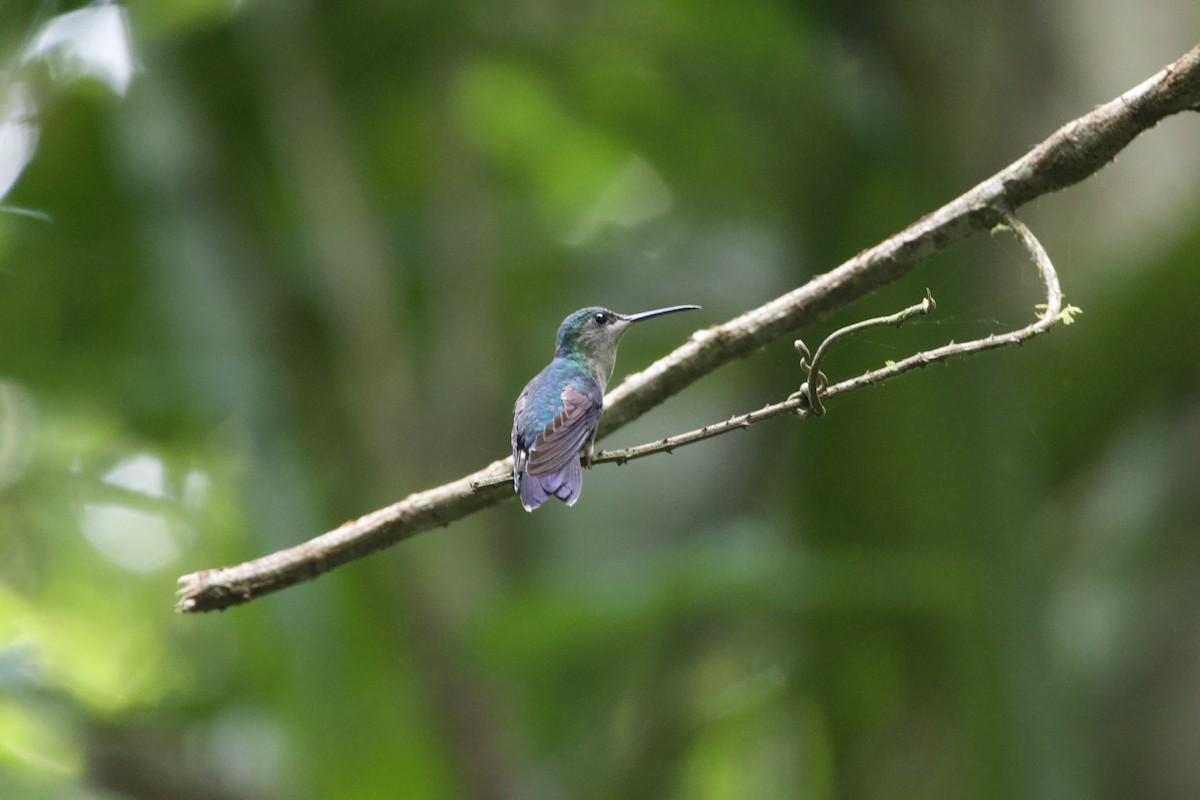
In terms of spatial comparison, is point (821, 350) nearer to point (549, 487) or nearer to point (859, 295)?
point (859, 295)

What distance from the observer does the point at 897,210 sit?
109 inches

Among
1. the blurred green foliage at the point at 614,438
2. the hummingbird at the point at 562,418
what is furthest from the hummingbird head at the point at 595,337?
the blurred green foliage at the point at 614,438

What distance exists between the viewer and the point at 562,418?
5.44ft

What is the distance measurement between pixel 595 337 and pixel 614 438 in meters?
1.42

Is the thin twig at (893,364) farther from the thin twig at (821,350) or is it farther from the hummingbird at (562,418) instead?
the hummingbird at (562,418)

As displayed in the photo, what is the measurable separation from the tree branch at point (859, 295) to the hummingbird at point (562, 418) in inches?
6.1

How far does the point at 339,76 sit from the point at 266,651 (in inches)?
83.8

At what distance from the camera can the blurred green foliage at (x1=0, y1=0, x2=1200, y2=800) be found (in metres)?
2.95

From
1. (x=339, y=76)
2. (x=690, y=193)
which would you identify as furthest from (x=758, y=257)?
(x=339, y=76)

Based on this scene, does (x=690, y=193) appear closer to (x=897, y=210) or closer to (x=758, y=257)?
(x=758, y=257)

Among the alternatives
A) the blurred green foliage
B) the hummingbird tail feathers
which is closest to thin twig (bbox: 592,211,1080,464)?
the hummingbird tail feathers

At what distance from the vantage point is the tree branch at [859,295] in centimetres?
117

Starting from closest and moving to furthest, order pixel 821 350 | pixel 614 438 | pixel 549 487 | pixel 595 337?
pixel 821 350
pixel 549 487
pixel 595 337
pixel 614 438

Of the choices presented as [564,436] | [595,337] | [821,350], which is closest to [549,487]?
[564,436]
